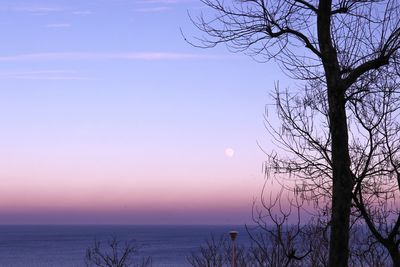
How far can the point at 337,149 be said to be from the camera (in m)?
9.93

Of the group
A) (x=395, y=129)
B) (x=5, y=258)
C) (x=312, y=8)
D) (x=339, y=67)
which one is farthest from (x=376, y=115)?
(x=5, y=258)

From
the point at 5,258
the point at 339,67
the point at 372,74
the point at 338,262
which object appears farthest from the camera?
the point at 5,258

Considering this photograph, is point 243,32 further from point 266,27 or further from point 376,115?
point 376,115

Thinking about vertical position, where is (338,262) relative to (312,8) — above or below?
below

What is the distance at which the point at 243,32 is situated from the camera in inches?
423

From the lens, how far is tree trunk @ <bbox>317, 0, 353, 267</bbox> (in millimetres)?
9656

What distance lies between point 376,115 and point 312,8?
2.07 meters

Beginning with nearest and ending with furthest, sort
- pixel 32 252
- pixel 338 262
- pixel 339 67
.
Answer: pixel 338 262
pixel 339 67
pixel 32 252

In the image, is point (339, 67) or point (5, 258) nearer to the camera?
point (339, 67)

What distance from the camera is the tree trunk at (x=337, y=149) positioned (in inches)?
380

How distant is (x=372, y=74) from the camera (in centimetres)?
1120

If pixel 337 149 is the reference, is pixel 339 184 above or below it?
below

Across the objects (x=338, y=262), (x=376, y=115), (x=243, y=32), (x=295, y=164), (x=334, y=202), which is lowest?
(x=338, y=262)

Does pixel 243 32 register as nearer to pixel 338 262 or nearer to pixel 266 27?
pixel 266 27
